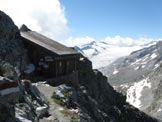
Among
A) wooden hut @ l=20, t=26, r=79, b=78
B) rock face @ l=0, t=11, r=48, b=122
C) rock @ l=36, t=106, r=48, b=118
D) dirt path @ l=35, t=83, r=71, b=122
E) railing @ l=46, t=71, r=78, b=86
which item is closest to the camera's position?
rock face @ l=0, t=11, r=48, b=122

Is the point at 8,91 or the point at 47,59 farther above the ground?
the point at 47,59

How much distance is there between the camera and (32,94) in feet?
51.8

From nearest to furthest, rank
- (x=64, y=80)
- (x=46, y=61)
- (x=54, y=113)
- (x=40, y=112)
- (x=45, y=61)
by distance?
(x=40, y=112) < (x=54, y=113) < (x=46, y=61) < (x=45, y=61) < (x=64, y=80)

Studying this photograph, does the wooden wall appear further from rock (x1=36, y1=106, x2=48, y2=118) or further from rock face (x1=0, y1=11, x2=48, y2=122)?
rock (x1=36, y1=106, x2=48, y2=118)

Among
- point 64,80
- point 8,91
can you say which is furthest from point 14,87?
point 64,80

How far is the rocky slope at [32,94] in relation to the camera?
9359 millimetres

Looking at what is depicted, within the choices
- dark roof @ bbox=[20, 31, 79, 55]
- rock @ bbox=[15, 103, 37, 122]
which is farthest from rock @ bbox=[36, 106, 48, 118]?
dark roof @ bbox=[20, 31, 79, 55]

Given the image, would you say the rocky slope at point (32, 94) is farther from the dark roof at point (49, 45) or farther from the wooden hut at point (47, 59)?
the dark roof at point (49, 45)

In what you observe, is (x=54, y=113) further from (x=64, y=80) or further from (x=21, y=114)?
(x=64, y=80)

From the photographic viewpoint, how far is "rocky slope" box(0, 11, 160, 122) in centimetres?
936

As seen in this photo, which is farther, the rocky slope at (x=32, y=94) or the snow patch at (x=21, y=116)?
the snow patch at (x=21, y=116)

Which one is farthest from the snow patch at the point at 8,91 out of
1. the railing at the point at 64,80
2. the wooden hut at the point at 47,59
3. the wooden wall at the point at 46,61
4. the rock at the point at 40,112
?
the wooden wall at the point at 46,61

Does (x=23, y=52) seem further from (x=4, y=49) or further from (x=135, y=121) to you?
(x=135, y=121)

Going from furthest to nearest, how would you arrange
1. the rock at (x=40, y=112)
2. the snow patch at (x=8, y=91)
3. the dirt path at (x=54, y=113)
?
the dirt path at (x=54, y=113), the rock at (x=40, y=112), the snow patch at (x=8, y=91)
